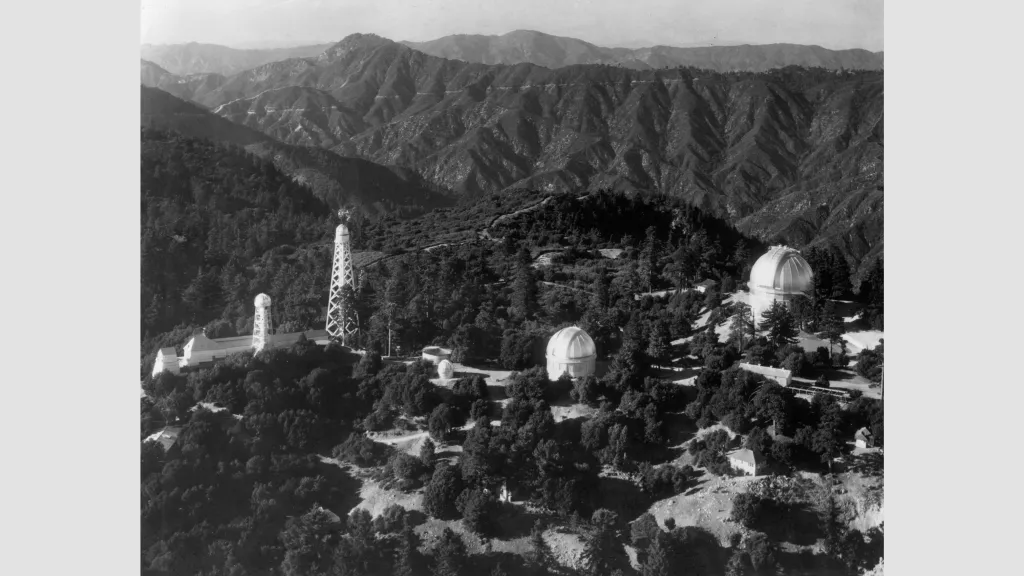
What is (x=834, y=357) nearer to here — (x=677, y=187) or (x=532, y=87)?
(x=677, y=187)

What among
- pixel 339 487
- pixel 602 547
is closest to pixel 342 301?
pixel 339 487

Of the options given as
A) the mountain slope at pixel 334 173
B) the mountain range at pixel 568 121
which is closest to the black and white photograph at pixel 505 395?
the mountain slope at pixel 334 173

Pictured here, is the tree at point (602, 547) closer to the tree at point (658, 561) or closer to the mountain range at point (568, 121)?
the tree at point (658, 561)

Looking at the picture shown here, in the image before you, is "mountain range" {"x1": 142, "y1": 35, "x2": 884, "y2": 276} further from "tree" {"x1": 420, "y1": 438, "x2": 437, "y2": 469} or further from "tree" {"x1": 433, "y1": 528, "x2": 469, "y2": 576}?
"tree" {"x1": 433, "y1": 528, "x2": 469, "y2": 576}

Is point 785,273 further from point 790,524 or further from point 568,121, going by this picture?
point 568,121

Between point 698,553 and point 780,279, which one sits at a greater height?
point 780,279
